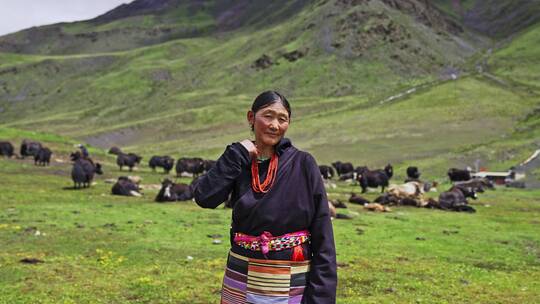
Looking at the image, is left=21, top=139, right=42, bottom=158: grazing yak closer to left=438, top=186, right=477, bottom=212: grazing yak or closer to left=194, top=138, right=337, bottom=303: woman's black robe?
left=438, top=186, right=477, bottom=212: grazing yak

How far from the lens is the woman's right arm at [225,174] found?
209 inches

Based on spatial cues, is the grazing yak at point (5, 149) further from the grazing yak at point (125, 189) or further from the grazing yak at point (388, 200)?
the grazing yak at point (388, 200)

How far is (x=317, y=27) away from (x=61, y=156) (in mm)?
134825

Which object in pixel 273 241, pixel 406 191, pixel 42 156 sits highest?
pixel 42 156

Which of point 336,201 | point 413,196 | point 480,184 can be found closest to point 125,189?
point 336,201

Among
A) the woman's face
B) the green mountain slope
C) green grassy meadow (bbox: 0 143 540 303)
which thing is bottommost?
green grassy meadow (bbox: 0 143 540 303)

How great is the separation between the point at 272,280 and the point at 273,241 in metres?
0.37

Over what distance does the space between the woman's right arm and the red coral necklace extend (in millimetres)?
83

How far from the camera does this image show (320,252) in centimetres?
522

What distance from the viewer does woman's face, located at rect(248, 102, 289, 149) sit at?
536 centimetres

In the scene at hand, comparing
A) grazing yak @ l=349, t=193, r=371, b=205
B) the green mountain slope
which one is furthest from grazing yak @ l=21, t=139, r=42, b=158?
the green mountain slope

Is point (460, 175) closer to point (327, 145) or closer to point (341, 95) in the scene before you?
point (327, 145)

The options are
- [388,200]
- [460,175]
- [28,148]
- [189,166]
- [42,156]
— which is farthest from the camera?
[28,148]

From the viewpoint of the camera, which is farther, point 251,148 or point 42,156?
point 42,156
